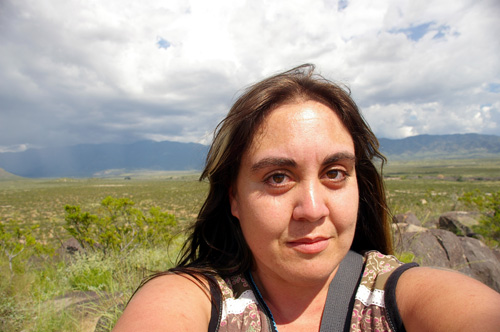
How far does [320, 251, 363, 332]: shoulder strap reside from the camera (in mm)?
1327

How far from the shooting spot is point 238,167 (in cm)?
158

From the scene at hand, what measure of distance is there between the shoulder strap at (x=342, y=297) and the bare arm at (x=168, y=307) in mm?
542

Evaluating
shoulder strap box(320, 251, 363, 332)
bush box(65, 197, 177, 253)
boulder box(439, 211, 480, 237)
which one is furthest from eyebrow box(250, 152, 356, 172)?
boulder box(439, 211, 480, 237)

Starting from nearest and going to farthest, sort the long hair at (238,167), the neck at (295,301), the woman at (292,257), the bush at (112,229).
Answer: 1. the woman at (292,257)
2. the neck at (295,301)
3. the long hair at (238,167)
4. the bush at (112,229)

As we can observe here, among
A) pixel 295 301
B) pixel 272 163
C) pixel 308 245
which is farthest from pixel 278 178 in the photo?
pixel 295 301

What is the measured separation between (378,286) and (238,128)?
1009 mm

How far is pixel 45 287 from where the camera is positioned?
15.0 feet

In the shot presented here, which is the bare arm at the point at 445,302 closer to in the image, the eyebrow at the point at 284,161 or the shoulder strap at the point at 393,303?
the shoulder strap at the point at 393,303

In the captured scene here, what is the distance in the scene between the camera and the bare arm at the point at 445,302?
1.07 m

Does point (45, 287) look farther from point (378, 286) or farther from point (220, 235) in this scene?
A: point (378, 286)

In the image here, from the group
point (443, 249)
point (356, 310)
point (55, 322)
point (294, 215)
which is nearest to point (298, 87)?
point (294, 215)

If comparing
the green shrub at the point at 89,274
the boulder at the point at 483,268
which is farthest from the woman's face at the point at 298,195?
the green shrub at the point at 89,274

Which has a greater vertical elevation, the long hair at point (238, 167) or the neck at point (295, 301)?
the long hair at point (238, 167)

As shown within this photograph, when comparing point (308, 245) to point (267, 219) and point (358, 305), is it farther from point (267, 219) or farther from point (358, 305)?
point (358, 305)
